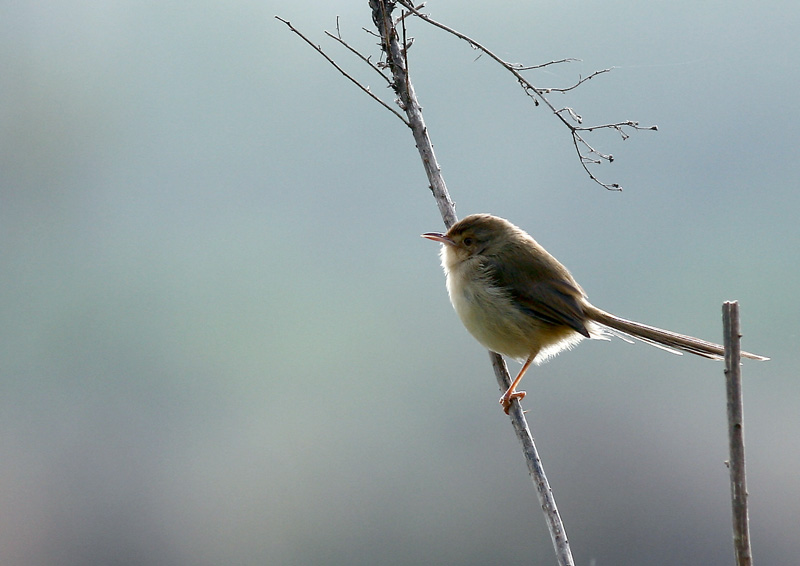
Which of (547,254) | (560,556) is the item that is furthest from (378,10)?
(560,556)

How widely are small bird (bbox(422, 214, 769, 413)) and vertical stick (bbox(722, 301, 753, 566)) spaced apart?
5.65 feet

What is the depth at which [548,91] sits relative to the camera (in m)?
3.06

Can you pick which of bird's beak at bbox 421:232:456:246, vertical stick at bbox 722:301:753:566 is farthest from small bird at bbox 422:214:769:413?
Result: vertical stick at bbox 722:301:753:566

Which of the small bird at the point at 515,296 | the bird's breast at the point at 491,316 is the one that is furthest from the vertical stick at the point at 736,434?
the bird's breast at the point at 491,316

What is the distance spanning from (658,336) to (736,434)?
5.44ft

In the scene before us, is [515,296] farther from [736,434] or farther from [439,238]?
[736,434]

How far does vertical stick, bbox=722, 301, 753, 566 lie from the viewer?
1.71 meters

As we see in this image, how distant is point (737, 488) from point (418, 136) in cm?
207

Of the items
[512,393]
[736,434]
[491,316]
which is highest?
[491,316]

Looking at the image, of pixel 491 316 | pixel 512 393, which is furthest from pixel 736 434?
pixel 491 316

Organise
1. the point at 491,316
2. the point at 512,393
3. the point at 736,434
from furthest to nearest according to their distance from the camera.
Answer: the point at 491,316 → the point at 512,393 → the point at 736,434

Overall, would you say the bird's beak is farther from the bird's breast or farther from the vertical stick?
the vertical stick

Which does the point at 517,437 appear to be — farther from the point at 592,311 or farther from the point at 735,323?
the point at 735,323

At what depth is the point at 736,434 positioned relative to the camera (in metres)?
1.72
